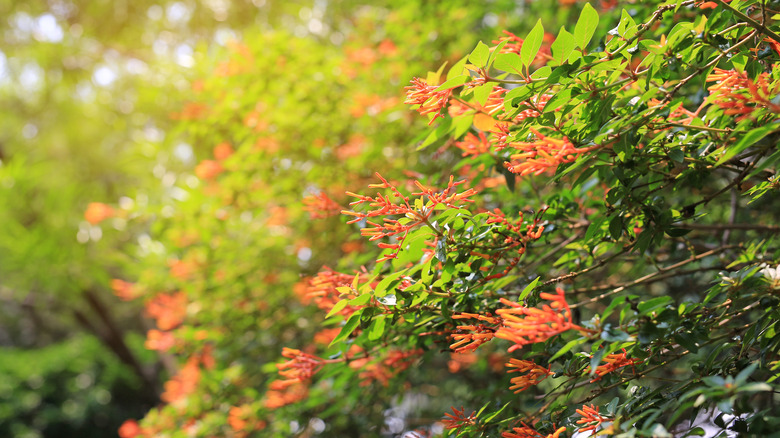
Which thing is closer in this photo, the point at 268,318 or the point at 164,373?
the point at 268,318

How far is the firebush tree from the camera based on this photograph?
0.96 metres

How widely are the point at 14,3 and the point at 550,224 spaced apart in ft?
21.2

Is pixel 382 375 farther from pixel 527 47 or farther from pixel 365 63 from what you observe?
pixel 365 63

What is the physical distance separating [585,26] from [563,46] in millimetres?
55

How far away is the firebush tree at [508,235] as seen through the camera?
38.0 inches

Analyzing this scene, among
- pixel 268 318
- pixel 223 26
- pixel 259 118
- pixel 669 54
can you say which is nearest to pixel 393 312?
pixel 669 54

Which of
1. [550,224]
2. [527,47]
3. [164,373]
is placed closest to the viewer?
[527,47]

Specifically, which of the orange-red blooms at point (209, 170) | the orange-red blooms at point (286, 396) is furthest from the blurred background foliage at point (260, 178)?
the orange-red blooms at point (286, 396)

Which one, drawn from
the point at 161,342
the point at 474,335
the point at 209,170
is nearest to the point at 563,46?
the point at 474,335

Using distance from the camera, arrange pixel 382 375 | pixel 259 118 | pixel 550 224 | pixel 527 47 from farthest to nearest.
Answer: pixel 259 118, pixel 382 375, pixel 550 224, pixel 527 47

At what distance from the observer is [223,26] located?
17.8ft

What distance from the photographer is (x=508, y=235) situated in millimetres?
1130

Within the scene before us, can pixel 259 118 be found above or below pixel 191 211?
above

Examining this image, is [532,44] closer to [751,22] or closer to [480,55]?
[480,55]
